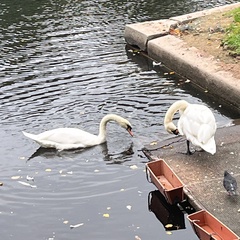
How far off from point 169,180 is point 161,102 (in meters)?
3.41

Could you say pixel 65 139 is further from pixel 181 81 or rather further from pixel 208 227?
pixel 181 81

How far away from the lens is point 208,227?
7.23 metres

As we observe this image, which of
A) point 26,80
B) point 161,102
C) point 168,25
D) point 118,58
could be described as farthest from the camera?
point 168,25

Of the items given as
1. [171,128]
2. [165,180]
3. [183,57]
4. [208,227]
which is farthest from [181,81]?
[208,227]

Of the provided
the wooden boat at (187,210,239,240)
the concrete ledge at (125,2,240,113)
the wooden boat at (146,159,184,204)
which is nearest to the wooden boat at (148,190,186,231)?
the wooden boat at (146,159,184,204)

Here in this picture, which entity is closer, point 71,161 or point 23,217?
point 23,217

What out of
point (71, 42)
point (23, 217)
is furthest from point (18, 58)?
point (23, 217)

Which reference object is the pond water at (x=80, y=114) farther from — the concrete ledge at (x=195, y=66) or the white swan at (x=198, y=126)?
the white swan at (x=198, y=126)

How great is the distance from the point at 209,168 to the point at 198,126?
2.18 ft

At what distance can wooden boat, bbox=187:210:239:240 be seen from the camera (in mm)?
6875

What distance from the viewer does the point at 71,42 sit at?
52.9ft

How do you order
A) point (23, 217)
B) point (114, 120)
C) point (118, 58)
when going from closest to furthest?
point (23, 217)
point (114, 120)
point (118, 58)

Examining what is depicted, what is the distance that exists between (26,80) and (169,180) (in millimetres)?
5910

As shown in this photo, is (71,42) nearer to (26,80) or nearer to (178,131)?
(26,80)
